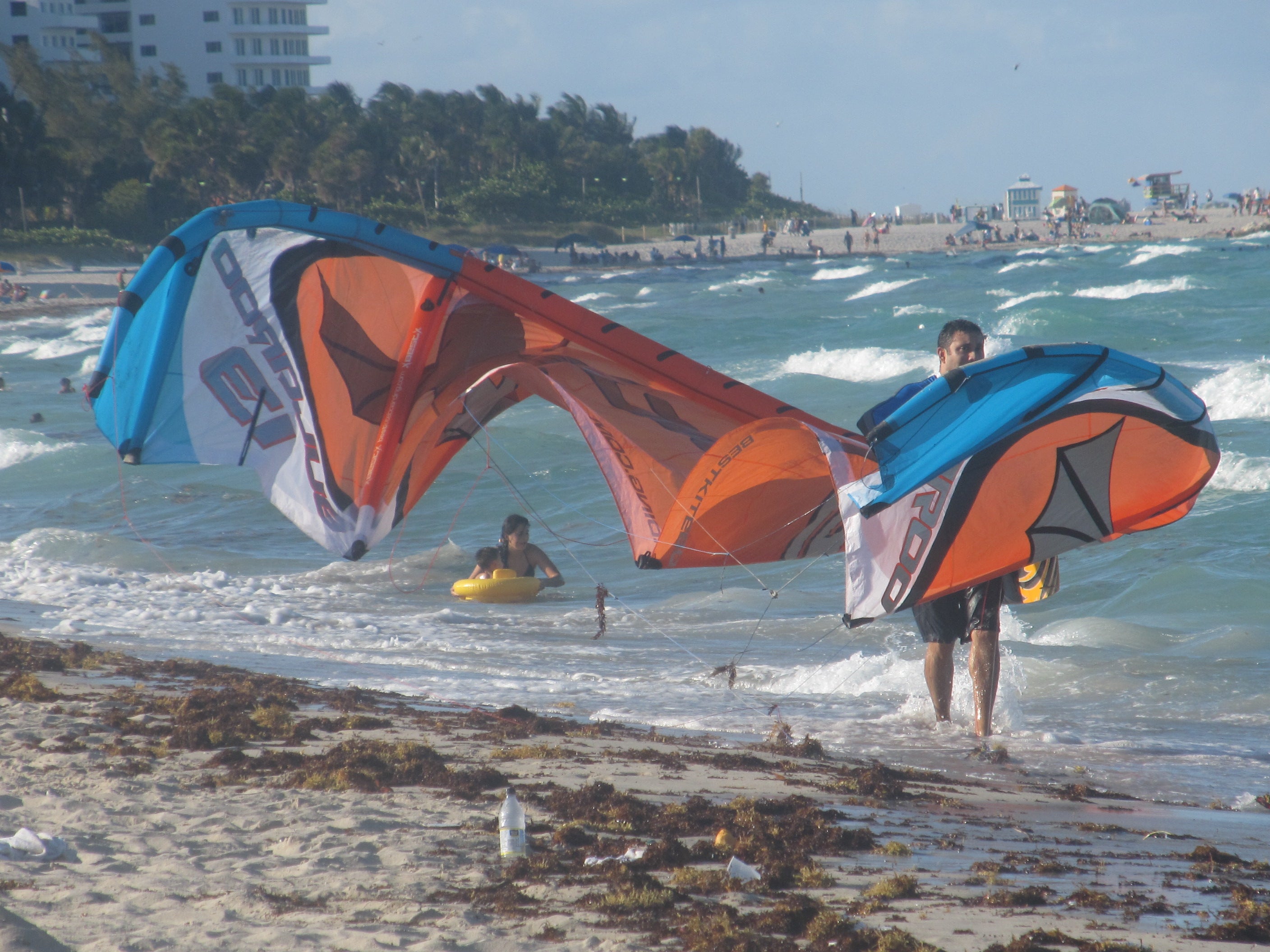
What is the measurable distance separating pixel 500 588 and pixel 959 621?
16.9 feet

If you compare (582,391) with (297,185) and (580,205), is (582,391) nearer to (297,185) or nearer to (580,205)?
(297,185)

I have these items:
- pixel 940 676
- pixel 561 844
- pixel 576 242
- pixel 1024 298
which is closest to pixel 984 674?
pixel 940 676

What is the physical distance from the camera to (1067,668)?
7.08 metres

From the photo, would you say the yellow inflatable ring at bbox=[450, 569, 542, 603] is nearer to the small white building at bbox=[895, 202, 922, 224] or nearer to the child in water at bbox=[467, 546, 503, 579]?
the child in water at bbox=[467, 546, 503, 579]

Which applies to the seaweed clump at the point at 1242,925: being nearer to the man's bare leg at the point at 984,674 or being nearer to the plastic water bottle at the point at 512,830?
the man's bare leg at the point at 984,674

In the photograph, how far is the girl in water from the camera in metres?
9.73

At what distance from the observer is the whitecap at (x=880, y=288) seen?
45.6 meters

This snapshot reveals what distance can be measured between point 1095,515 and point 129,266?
52529 millimetres

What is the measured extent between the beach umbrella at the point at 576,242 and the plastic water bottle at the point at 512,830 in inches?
2322

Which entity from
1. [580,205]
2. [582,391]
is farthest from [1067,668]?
[580,205]

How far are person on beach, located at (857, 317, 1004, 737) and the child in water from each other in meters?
4.92

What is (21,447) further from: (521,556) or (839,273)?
(839,273)

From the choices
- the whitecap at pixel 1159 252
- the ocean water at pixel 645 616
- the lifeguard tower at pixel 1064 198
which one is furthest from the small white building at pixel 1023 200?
the ocean water at pixel 645 616

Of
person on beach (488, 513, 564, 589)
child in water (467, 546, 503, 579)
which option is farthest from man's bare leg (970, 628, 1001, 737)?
child in water (467, 546, 503, 579)
